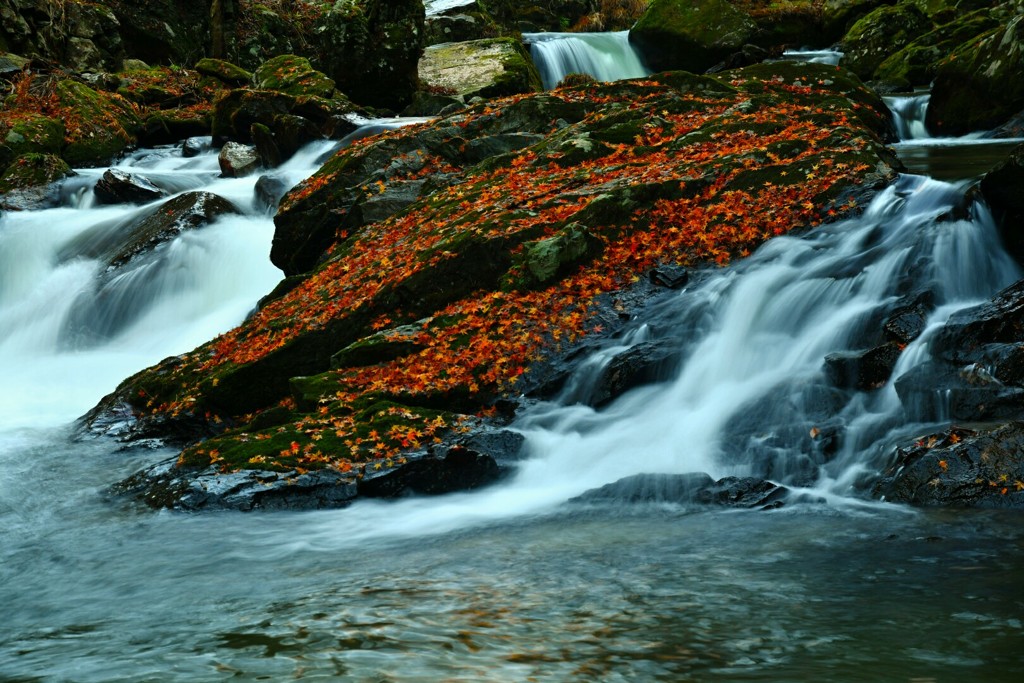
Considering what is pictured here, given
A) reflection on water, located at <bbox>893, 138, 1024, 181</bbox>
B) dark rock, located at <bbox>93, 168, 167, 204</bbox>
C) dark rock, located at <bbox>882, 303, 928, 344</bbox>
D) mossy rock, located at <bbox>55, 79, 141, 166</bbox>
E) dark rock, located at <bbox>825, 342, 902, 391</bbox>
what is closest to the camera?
dark rock, located at <bbox>825, 342, 902, 391</bbox>

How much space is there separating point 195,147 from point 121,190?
3.67 m

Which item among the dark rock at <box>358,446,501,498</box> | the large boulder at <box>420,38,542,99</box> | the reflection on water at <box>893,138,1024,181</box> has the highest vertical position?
the large boulder at <box>420,38,542,99</box>

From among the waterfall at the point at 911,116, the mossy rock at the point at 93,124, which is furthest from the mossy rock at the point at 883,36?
→ the mossy rock at the point at 93,124

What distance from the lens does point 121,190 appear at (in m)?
16.5

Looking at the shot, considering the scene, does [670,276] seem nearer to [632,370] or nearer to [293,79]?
[632,370]

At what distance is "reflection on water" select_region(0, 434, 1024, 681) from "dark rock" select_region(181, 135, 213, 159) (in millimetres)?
15147

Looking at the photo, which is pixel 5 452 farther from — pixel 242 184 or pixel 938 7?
pixel 938 7

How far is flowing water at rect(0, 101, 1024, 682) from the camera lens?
3262mm

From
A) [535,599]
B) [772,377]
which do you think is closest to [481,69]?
[772,377]

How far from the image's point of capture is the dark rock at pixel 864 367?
6.48m

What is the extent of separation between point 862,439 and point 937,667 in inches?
128

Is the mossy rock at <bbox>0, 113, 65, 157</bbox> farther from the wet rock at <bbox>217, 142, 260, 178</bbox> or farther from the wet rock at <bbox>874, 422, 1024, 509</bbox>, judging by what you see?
the wet rock at <bbox>874, 422, 1024, 509</bbox>

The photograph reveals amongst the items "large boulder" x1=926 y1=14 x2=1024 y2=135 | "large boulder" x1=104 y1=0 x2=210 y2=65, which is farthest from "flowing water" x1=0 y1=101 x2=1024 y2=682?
"large boulder" x1=104 y1=0 x2=210 y2=65

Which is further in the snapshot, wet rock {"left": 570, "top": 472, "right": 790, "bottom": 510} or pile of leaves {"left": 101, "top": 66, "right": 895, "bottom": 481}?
pile of leaves {"left": 101, "top": 66, "right": 895, "bottom": 481}
